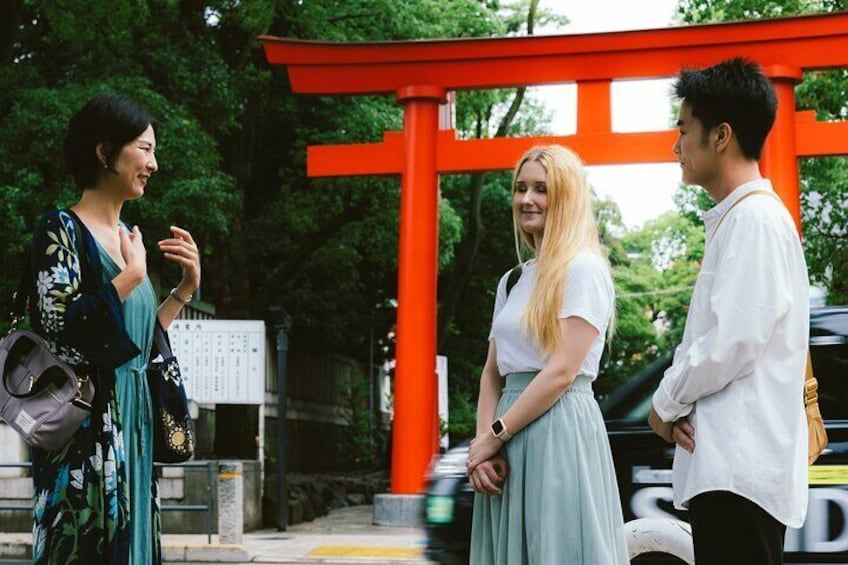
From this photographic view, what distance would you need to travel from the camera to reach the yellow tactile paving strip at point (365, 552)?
34.2 feet

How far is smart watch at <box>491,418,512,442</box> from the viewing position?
330 centimetres

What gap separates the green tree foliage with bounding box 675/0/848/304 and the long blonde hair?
1457 cm

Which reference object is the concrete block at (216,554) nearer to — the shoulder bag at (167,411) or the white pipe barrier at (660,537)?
the white pipe barrier at (660,537)

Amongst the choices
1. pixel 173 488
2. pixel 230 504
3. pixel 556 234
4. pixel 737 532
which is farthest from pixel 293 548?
pixel 737 532

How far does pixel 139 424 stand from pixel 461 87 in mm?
11076

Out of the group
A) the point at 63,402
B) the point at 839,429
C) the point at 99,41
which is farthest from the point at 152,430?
the point at 99,41

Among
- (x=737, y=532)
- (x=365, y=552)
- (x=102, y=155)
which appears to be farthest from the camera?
(x=365, y=552)

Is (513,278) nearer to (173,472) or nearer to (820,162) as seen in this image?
(173,472)

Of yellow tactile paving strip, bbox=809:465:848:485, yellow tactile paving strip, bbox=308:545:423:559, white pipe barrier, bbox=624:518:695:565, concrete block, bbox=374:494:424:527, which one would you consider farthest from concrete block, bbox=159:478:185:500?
yellow tactile paving strip, bbox=809:465:848:485

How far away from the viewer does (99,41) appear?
14.4m

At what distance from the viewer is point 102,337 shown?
290 centimetres

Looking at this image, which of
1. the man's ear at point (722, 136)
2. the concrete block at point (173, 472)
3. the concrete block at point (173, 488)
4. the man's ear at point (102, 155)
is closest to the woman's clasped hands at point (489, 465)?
the man's ear at point (722, 136)

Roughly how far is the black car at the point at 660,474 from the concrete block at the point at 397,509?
6.85 m

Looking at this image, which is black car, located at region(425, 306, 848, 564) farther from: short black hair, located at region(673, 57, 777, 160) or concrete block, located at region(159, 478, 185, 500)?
concrete block, located at region(159, 478, 185, 500)
